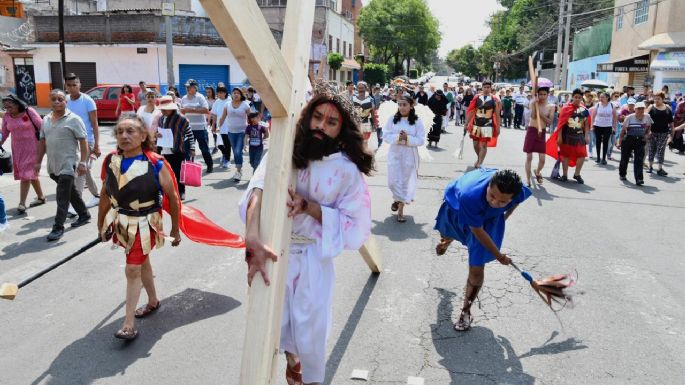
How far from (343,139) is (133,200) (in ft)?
6.68

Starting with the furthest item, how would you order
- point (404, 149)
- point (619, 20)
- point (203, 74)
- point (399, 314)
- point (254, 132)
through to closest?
point (619, 20)
point (203, 74)
point (254, 132)
point (404, 149)
point (399, 314)

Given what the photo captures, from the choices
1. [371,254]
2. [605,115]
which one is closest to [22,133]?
[371,254]

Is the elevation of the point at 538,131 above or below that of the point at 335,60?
below

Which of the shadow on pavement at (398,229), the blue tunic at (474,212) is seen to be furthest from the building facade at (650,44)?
the blue tunic at (474,212)

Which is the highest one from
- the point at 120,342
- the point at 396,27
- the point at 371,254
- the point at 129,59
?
the point at 396,27

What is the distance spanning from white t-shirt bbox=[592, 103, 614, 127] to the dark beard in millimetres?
12213

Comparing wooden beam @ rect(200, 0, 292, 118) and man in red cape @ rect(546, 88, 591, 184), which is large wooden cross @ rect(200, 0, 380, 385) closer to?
wooden beam @ rect(200, 0, 292, 118)

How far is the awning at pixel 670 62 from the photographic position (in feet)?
76.2

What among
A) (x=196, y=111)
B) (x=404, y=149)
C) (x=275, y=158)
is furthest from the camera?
(x=196, y=111)

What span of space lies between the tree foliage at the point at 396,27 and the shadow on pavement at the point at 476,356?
57.9m

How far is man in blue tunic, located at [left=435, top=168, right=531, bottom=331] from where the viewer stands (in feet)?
12.6

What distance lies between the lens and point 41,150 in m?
6.98

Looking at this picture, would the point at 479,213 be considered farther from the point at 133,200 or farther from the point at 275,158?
the point at 133,200

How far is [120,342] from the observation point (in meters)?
4.17
